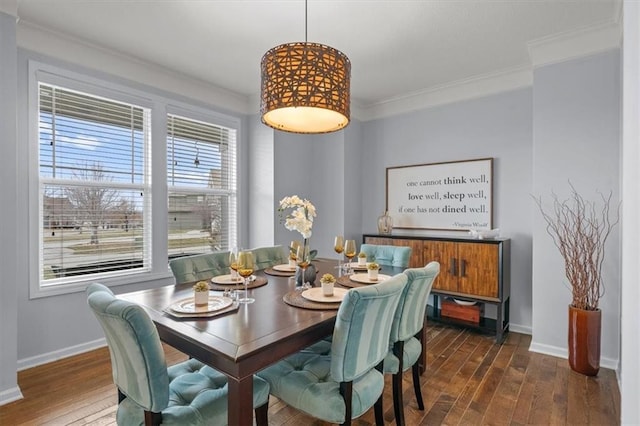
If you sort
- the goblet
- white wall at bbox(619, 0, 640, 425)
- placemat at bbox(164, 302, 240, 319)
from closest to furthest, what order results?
white wall at bbox(619, 0, 640, 425) → placemat at bbox(164, 302, 240, 319) → the goblet

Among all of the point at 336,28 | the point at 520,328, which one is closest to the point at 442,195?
the point at 520,328

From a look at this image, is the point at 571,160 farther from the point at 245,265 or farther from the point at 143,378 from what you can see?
the point at 143,378

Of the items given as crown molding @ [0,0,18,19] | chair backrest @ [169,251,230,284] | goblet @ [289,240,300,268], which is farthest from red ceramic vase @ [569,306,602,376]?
crown molding @ [0,0,18,19]

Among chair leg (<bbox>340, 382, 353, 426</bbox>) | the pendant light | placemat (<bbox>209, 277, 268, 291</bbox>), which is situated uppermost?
the pendant light

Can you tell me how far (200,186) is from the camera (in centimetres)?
382

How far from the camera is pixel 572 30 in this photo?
8.74ft

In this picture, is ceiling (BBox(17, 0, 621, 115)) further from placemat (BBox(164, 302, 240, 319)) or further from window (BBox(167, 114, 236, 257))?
Result: placemat (BBox(164, 302, 240, 319))

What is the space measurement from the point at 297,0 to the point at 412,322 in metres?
2.21

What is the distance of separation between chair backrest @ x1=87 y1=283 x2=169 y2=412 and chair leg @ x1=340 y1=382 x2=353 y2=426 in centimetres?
70

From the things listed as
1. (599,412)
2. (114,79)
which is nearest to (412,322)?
(599,412)

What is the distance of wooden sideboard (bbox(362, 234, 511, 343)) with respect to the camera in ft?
10.4

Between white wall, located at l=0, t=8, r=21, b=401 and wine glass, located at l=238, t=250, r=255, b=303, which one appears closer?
wine glass, located at l=238, t=250, r=255, b=303

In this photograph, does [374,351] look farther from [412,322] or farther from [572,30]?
[572,30]

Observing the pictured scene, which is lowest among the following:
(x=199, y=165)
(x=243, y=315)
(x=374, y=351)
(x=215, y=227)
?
(x=374, y=351)
